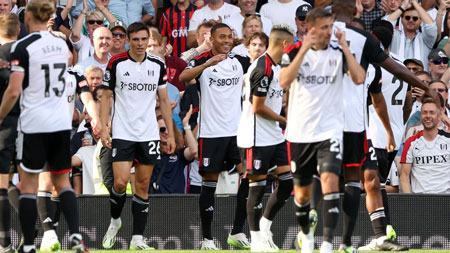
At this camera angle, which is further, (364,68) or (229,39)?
(229,39)

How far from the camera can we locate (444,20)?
841 inches

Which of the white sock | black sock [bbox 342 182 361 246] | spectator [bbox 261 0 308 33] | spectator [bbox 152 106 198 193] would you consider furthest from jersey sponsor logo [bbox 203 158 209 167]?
spectator [bbox 261 0 308 33]

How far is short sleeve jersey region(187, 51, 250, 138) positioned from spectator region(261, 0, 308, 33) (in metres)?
3.84

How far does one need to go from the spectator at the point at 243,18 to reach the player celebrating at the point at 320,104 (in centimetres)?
727

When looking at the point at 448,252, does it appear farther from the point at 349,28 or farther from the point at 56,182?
the point at 56,182

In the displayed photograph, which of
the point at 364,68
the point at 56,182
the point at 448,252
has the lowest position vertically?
the point at 448,252

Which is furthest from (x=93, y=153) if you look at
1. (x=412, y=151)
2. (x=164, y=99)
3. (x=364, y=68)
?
(x=364, y=68)

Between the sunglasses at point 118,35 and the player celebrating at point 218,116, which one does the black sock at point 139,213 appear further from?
the sunglasses at point 118,35

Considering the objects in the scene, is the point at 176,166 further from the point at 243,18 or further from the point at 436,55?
the point at 436,55

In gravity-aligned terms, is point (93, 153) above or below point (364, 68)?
below

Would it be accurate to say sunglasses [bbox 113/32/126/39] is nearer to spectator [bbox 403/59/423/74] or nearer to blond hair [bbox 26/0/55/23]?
spectator [bbox 403/59/423/74]

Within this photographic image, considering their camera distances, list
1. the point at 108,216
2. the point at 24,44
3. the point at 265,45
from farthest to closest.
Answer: the point at 108,216 < the point at 265,45 < the point at 24,44

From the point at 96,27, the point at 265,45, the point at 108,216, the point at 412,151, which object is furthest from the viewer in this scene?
the point at 96,27

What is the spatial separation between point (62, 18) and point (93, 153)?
3.36 metres
